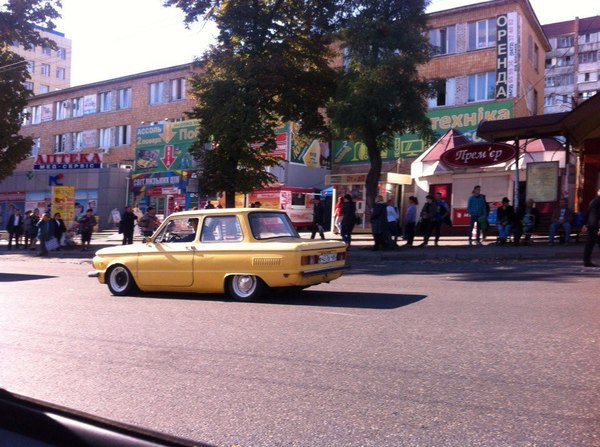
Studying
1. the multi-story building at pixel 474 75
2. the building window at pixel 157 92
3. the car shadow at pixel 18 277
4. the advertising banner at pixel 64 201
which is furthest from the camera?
the building window at pixel 157 92

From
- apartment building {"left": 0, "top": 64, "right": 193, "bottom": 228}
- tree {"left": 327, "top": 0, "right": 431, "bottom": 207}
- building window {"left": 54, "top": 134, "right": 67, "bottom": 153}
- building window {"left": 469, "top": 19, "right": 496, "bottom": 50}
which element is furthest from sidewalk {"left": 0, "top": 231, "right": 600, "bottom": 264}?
building window {"left": 54, "top": 134, "right": 67, "bottom": 153}

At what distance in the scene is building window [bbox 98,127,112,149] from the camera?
46.9 metres

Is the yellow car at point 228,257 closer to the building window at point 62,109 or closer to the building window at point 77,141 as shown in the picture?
the building window at point 77,141

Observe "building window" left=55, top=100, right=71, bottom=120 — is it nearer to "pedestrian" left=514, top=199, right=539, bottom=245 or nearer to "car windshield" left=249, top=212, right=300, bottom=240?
"pedestrian" left=514, top=199, right=539, bottom=245

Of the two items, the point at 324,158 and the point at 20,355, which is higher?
the point at 324,158

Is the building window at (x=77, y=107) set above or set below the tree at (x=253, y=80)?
above

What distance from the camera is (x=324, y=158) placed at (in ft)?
120

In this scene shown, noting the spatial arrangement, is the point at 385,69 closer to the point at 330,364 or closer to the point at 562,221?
the point at 562,221

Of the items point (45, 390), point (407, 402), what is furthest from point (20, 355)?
point (407, 402)

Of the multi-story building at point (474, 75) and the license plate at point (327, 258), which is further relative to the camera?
the multi-story building at point (474, 75)

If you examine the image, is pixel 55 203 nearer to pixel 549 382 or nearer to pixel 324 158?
pixel 324 158

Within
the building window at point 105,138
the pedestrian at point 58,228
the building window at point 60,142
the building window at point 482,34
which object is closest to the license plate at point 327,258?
the pedestrian at point 58,228

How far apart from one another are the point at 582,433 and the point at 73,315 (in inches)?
257

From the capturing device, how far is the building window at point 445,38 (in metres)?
31.0
